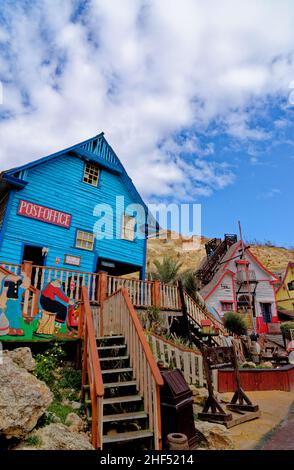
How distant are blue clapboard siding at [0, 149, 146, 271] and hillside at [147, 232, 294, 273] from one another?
37532 mm

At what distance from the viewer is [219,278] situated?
2875 cm

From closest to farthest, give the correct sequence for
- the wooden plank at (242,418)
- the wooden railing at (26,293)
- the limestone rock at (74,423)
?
the limestone rock at (74,423) → the wooden plank at (242,418) → the wooden railing at (26,293)

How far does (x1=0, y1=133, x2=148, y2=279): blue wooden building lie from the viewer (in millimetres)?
11859

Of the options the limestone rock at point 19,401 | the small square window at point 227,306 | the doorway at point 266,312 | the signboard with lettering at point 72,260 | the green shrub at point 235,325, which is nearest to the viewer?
the limestone rock at point 19,401

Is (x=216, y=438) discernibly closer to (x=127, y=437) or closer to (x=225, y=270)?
(x=127, y=437)

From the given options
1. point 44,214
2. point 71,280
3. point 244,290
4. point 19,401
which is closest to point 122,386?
point 19,401

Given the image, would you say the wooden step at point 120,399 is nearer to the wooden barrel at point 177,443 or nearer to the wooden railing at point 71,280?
the wooden barrel at point 177,443

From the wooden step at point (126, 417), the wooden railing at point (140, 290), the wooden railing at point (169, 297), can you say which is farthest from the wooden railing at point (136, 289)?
the wooden step at point (126, 417)

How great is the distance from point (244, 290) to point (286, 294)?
902cm

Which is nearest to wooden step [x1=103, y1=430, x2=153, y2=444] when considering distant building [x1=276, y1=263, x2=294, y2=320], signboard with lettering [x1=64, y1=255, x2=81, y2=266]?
signboard with lettering [x1=64, y1=255, x2=81, y2=266]

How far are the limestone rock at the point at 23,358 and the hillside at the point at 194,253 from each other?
46.3 m

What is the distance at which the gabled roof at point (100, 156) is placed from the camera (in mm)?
13620

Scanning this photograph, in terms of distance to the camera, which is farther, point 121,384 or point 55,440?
point 121,384

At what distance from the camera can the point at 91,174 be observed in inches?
595
